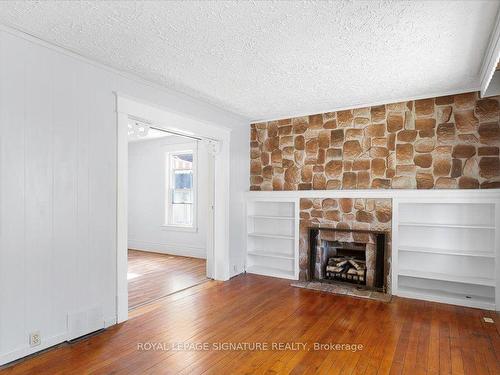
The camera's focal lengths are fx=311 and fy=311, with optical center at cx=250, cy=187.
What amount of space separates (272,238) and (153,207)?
3.49 metres

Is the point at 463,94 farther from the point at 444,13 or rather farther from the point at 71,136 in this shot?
the point at 71,136

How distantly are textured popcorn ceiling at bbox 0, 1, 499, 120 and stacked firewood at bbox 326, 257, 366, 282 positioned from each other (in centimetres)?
244

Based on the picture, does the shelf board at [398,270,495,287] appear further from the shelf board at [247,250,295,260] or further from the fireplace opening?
the shelf board at [247,250,295,260]

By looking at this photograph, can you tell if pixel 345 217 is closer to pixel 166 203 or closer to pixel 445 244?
pixel 445 244

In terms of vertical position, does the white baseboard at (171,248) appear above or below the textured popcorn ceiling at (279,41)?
below

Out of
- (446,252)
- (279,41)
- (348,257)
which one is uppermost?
(279,41)

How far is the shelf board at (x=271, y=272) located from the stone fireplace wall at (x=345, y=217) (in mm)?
215

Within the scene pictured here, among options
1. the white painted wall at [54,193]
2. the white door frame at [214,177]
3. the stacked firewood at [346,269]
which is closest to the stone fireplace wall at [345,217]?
the stacked firewood at [346,269]

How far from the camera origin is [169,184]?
7371 millimetres

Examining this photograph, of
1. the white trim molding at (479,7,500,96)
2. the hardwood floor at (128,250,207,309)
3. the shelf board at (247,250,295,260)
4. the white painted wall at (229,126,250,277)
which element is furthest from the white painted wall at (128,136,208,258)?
the white trim molding at (479,7,500,96)

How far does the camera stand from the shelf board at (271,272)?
5.00 m

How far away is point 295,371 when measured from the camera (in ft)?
7.90

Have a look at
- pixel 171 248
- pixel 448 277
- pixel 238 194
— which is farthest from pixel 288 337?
pixel 171 248

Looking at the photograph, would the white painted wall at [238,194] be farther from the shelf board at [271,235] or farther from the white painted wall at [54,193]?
the white painted wall at [54,193]
